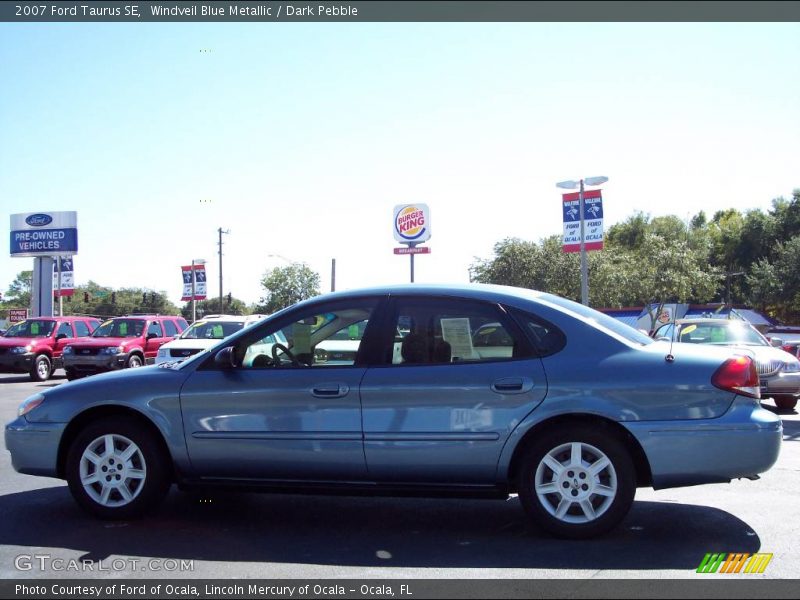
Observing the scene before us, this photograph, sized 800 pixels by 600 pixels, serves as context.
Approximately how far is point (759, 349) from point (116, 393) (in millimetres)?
9934

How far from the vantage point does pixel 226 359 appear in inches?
215

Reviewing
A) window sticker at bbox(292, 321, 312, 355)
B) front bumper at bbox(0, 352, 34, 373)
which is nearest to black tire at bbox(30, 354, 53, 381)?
front bumper at bbox(0, 352, 34, 373)

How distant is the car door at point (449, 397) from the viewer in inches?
198

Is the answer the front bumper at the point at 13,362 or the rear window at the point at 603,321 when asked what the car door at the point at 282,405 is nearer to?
the rear window at the point at 603,321

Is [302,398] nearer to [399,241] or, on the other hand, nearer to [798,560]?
[798,560]

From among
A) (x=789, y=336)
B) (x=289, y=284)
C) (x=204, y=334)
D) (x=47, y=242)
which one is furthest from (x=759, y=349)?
(x=289, y=284)

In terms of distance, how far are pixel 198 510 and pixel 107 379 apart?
121 centimetres

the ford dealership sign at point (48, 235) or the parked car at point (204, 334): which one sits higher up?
the ford dealership sign at point (48, 235)

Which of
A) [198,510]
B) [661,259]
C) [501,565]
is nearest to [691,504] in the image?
[501,565]

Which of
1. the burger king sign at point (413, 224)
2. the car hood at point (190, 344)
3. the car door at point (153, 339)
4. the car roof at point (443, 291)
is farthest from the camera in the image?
the burger king sign at point (413, 224)

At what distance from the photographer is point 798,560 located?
4.58m

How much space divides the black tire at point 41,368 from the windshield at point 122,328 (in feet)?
5.71

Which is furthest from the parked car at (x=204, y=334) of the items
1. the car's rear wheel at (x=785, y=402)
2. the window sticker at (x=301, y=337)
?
the window sticker at (x=301, y=337)

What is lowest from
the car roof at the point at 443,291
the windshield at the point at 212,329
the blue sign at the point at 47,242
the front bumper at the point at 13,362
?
the front bumper at the point at 13,362
